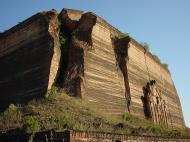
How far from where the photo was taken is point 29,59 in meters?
17.6

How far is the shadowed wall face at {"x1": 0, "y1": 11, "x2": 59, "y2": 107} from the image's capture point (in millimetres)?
16000

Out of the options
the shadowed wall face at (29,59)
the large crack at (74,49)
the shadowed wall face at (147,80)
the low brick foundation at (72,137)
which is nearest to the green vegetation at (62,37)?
the large crack at (74,49)

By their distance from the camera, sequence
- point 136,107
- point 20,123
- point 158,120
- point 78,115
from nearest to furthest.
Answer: point 20,123 → point 78,115 → point 136,107 → point 158,120

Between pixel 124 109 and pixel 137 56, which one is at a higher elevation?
pixel 137 56

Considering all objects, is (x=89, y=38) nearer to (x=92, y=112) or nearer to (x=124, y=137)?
(x=92, y=112)

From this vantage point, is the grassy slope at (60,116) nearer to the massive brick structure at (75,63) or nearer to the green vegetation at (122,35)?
the massive brick structure at (75,63)

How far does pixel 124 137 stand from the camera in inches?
362

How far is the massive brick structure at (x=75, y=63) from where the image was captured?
15984 millimetres

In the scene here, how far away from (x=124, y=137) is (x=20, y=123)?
4760 millimetres

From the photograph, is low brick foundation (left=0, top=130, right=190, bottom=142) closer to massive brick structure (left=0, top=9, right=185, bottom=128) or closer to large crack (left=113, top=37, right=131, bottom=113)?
massive brick structure (left=0, top=9, right=185, bottom=128)

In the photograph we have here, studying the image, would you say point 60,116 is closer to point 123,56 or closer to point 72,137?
point 72,137

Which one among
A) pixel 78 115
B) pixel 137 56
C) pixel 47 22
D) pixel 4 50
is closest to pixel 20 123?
pixel 78 115

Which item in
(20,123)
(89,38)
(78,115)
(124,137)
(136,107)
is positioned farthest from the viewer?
(136,107)

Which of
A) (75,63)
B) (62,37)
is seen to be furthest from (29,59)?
(75,63)
